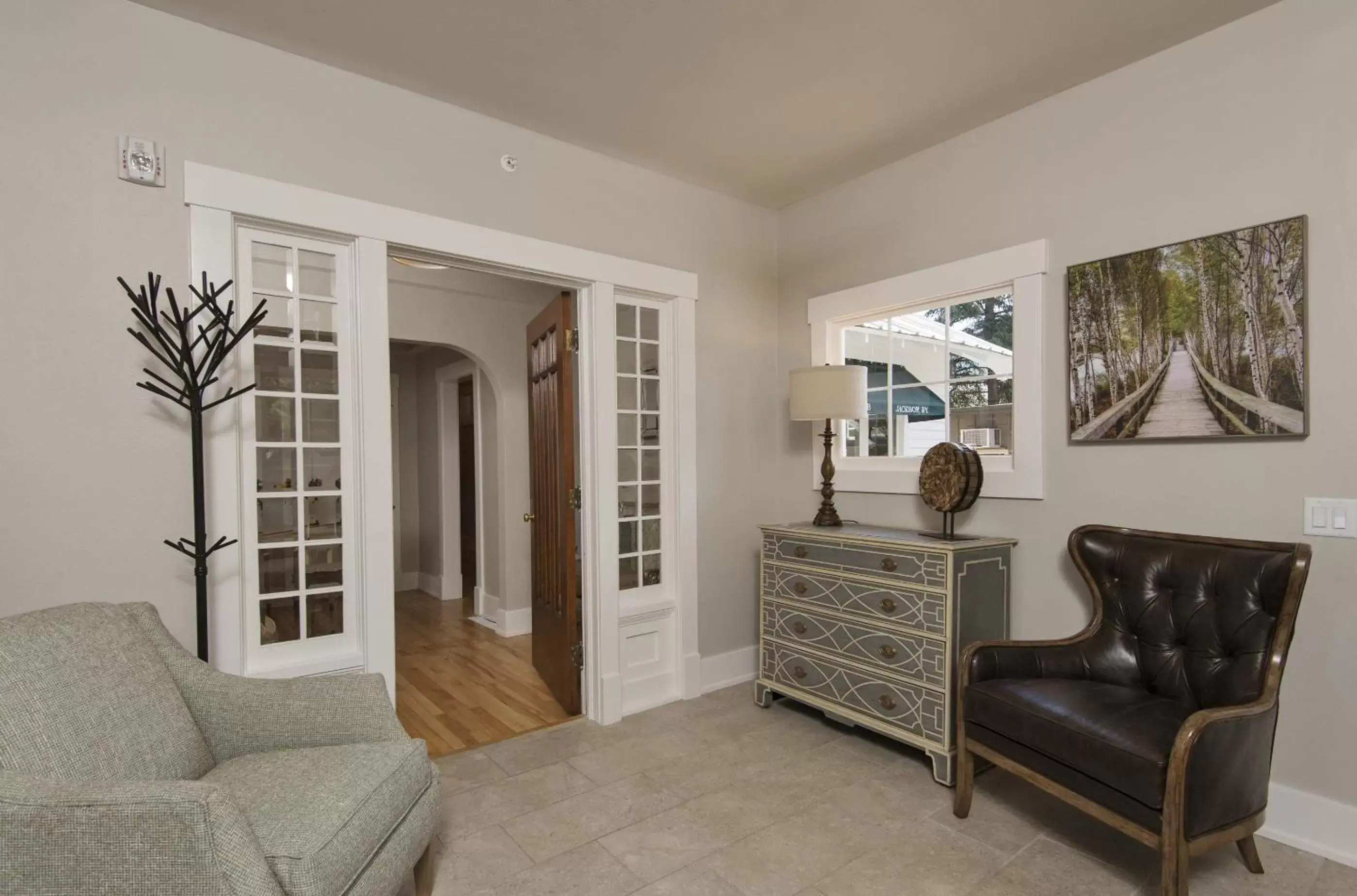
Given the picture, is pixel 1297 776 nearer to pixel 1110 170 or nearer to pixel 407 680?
pixel 1110 170

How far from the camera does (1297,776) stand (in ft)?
7.49

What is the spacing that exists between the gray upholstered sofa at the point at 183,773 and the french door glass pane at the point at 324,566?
642 mm

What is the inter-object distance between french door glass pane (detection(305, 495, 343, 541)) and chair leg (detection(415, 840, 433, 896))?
1.23m

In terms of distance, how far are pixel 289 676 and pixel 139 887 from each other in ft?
4.67

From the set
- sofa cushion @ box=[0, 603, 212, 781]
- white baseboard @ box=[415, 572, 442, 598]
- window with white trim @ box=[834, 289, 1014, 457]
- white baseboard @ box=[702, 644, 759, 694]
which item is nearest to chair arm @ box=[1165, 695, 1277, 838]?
Result: window with white trim @ box=[834, 289, 1014, 457]

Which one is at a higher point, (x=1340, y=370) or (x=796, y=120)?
(x=796, y=120)

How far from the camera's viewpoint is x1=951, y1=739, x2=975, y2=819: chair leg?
241cm

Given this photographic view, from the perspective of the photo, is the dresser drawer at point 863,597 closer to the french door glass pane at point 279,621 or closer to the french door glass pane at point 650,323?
the french door glass pane at point 650,323

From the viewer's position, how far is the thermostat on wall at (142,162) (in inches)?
88.0

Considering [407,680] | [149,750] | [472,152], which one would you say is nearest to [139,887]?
[149,750]

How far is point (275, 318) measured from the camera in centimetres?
256

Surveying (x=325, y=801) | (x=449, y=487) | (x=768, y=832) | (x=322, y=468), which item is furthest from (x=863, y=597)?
(x=449, y=487)

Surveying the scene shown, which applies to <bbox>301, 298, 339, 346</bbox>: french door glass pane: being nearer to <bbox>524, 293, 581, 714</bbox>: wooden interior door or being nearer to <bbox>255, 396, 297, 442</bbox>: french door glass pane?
<bbox>255, 396, 297, 442</bbox>: french door glass pane

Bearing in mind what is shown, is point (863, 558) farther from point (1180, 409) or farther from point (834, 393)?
point (1180, 409)
